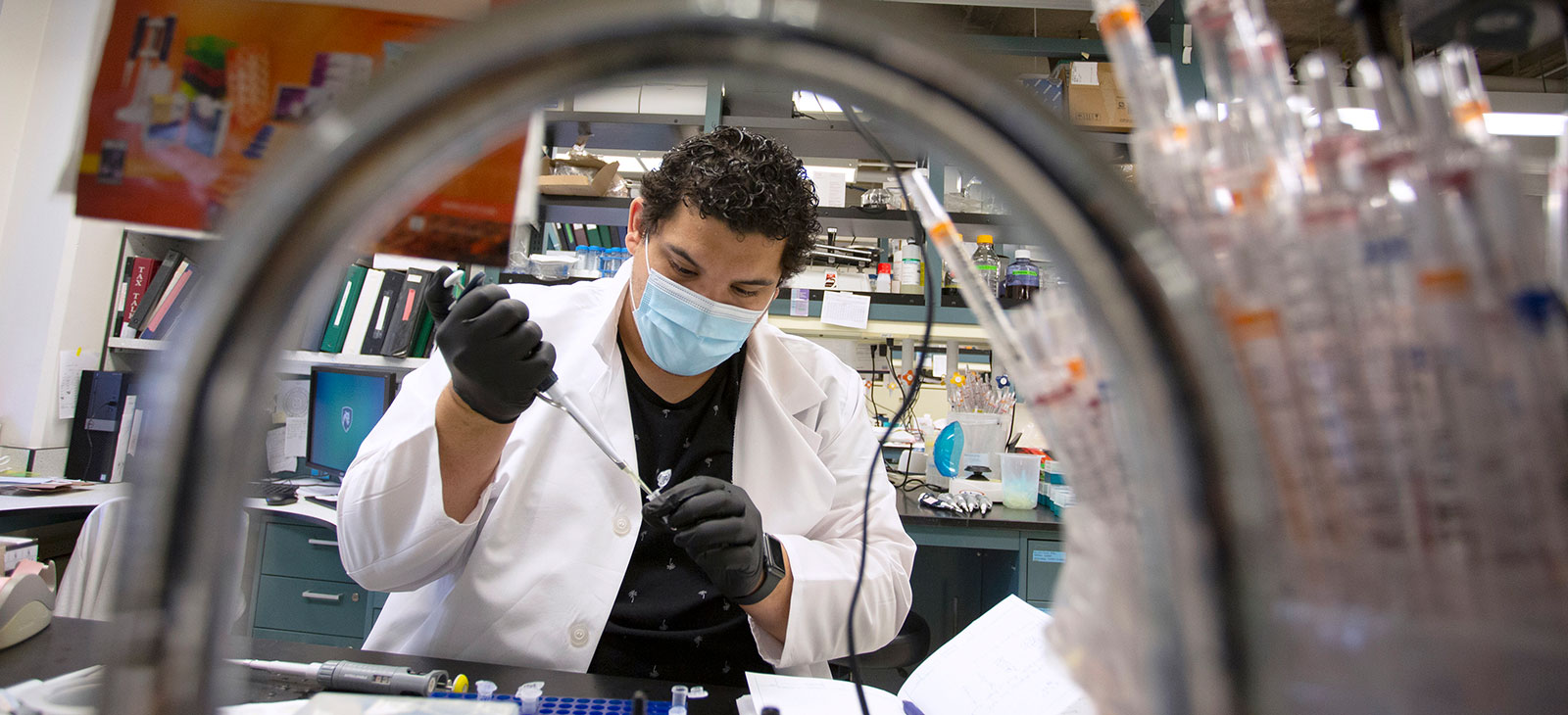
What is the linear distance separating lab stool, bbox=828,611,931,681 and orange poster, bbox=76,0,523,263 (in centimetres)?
130

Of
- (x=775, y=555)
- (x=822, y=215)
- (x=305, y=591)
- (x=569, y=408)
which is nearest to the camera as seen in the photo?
(x=569, y=408)

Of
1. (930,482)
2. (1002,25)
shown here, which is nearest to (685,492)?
(930,482)

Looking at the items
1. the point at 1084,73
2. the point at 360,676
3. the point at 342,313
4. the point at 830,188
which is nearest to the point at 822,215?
the point at 830,188

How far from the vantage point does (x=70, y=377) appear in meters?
2.35

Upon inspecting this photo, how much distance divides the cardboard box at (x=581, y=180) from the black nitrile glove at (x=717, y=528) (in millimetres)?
1738

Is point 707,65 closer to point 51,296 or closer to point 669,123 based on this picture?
point 669,123

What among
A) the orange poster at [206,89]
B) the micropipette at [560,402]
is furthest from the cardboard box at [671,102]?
the orange poster at [206,89]

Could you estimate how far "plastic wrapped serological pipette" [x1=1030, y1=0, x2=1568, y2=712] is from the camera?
0.23 meters

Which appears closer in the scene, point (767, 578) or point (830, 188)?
point (767, 578)

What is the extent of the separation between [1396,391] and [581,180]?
2.46 meters

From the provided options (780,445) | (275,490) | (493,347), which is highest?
(493,347)

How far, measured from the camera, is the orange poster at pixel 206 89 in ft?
0.83

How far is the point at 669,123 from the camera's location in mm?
2516

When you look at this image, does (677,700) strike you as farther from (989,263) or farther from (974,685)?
(989,263)
